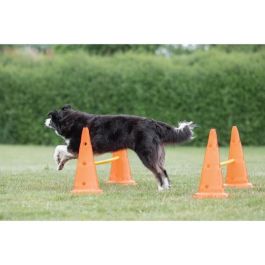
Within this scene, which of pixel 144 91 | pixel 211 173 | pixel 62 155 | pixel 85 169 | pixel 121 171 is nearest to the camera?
pixel 211 173

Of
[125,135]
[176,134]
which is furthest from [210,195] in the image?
[125,135]

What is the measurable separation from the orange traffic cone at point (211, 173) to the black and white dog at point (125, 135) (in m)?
0.87

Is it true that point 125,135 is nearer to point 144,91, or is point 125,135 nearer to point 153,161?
point 153,161

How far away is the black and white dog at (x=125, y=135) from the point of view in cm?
887

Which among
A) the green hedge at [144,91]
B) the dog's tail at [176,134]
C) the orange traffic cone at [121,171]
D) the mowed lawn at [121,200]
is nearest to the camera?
the mowed lawn at [121,200]

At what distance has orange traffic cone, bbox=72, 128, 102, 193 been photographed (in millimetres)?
8453

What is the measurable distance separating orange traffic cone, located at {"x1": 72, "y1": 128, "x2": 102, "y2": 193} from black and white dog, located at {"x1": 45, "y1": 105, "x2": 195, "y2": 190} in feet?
2.26

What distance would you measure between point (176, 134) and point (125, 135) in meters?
0.69

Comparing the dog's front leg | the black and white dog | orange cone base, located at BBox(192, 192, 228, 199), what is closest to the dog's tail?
the black and white dog

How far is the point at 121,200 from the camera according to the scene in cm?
816

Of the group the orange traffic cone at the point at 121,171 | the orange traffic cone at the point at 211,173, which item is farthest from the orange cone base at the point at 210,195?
the orange traffic cone at the point at 121,171

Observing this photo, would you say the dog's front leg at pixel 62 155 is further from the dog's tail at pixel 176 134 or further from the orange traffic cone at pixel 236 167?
the orange traffic cone at pixel 236 167

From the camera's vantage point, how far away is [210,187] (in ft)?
26.9

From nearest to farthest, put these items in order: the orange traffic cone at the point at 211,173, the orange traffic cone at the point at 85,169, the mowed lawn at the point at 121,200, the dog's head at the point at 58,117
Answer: the mowed lawn at the point at 121,200, the orange traffic cone at the point at 211,173, the orange traffic cone at the point at 85,169, the dog's head at the point at 58,117
